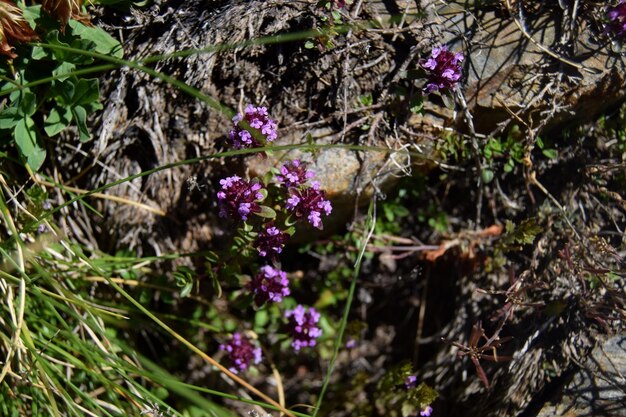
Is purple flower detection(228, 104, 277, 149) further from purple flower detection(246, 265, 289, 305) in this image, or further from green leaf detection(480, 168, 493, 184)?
green leaf detection(480, 168, 493, 184)

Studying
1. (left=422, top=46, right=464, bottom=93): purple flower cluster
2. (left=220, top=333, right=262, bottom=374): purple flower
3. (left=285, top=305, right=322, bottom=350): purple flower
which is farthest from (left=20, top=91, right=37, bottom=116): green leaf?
(left=422, top=46, right=464, bottom=93): purple flower cluster

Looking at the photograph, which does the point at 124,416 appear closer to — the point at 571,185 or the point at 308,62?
the point at 308,62

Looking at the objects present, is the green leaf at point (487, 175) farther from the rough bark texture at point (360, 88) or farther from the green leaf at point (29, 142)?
the green leaf at point (29, 142)

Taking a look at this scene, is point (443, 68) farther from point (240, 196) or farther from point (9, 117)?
point (9, 117)

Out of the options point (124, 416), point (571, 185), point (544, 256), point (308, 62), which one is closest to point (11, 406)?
point (124, 416)

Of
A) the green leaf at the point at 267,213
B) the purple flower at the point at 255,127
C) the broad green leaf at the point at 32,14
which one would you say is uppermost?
the broad green leaf at the point at 32,14

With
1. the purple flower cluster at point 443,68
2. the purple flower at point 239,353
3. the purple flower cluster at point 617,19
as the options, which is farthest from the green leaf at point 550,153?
the purple flower at point 239,353
